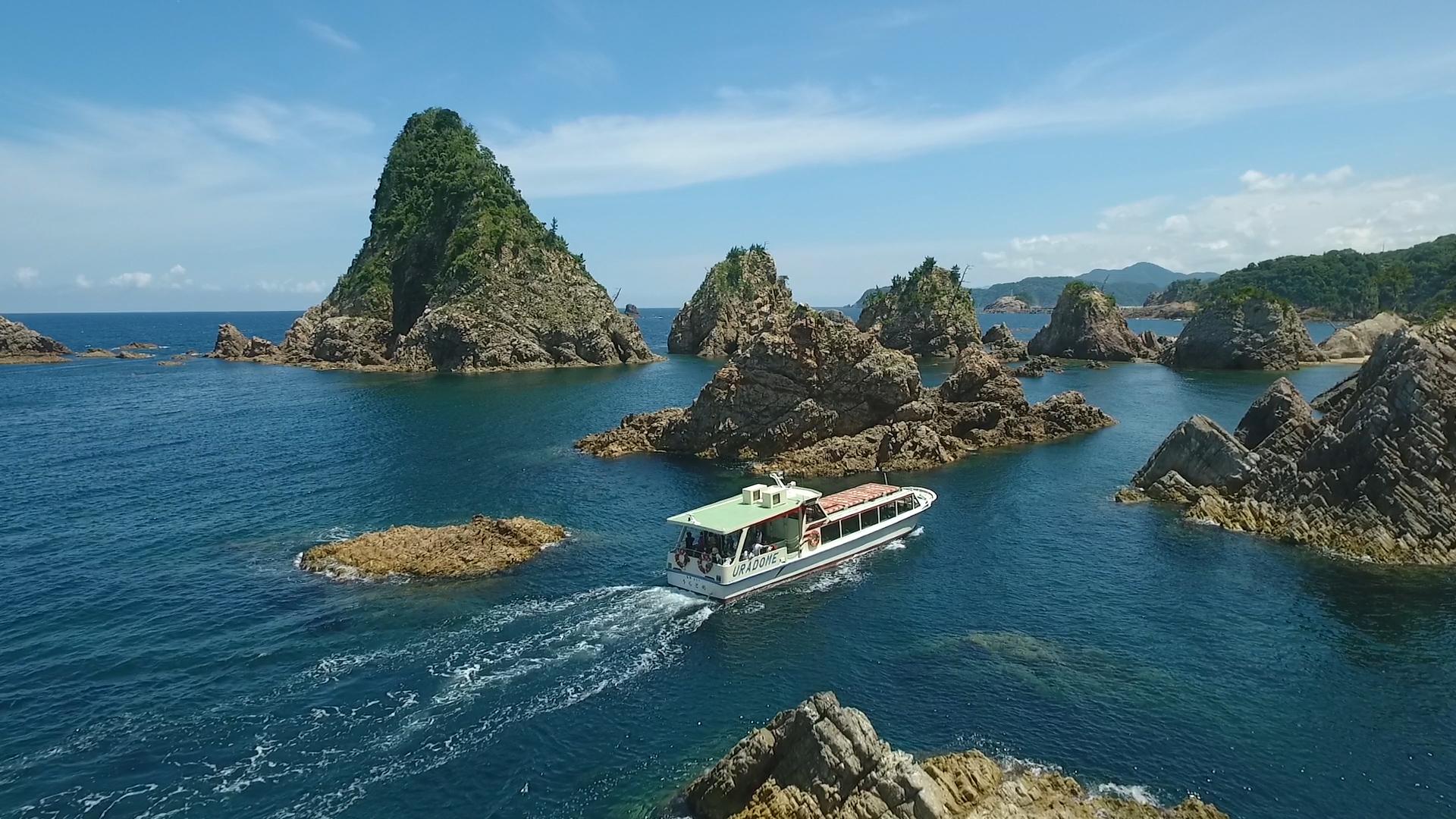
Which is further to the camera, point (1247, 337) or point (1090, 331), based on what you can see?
point (1090, 331)

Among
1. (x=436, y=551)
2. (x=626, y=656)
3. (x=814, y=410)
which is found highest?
(x=814, y=410)

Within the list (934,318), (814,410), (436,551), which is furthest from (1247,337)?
(436,551)

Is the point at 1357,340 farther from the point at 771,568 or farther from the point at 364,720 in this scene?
the point at 364,720

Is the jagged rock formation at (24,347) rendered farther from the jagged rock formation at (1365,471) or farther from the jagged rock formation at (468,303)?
the jagged rock formation at (1365,471)

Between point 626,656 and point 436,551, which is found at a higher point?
point 436,551

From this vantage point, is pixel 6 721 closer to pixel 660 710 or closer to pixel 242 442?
pixel 660 710

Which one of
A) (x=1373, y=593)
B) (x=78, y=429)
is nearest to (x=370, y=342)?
(x=78, y=429)

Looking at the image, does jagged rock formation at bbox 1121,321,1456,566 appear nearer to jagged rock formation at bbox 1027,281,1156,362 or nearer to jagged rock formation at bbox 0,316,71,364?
jagged rock formation at bbox 1027,281,1156,362
